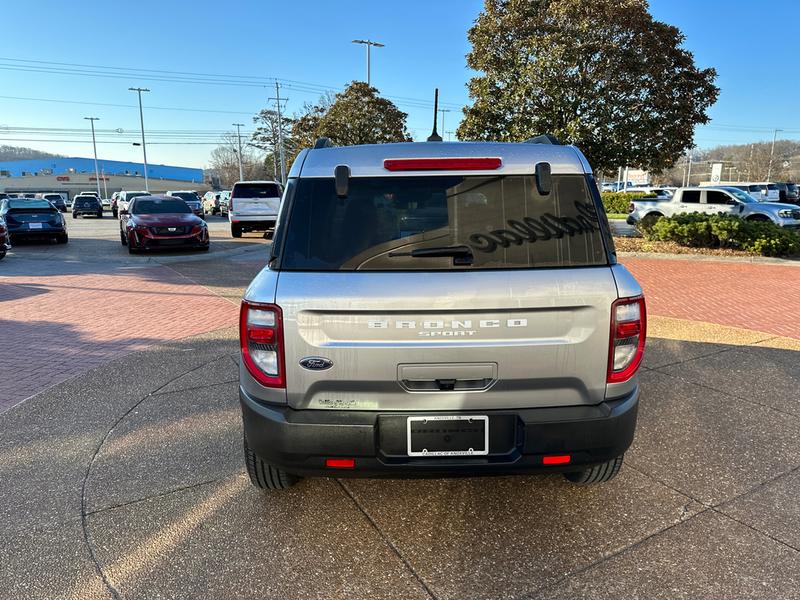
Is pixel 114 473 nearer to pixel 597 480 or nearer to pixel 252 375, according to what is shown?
pixel 252 375

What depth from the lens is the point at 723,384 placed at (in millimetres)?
4758

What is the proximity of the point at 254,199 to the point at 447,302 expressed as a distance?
1761 centimetres

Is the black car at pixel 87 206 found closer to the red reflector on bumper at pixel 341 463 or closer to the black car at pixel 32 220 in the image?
the black car at pixel 32 220

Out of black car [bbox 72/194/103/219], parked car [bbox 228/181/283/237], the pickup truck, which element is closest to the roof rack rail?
parked car [bbox 228/181/283/237]

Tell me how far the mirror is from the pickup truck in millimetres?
17333

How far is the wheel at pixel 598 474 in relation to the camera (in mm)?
2828

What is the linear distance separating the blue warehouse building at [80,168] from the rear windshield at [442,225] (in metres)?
118

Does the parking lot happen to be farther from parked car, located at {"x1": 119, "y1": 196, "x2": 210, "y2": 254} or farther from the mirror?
parked car, located at {"x1": 119, "y1": 196, "x2": 210, "y2": 254}

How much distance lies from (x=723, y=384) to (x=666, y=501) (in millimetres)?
2303

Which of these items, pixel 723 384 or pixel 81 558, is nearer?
pixel 81 558

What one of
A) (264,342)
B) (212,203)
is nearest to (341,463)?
Answer: (264,342)

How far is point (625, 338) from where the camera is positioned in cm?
237

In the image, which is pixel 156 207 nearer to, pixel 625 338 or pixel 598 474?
pixel 598 474

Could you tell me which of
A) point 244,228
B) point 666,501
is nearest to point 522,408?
point 666,501
